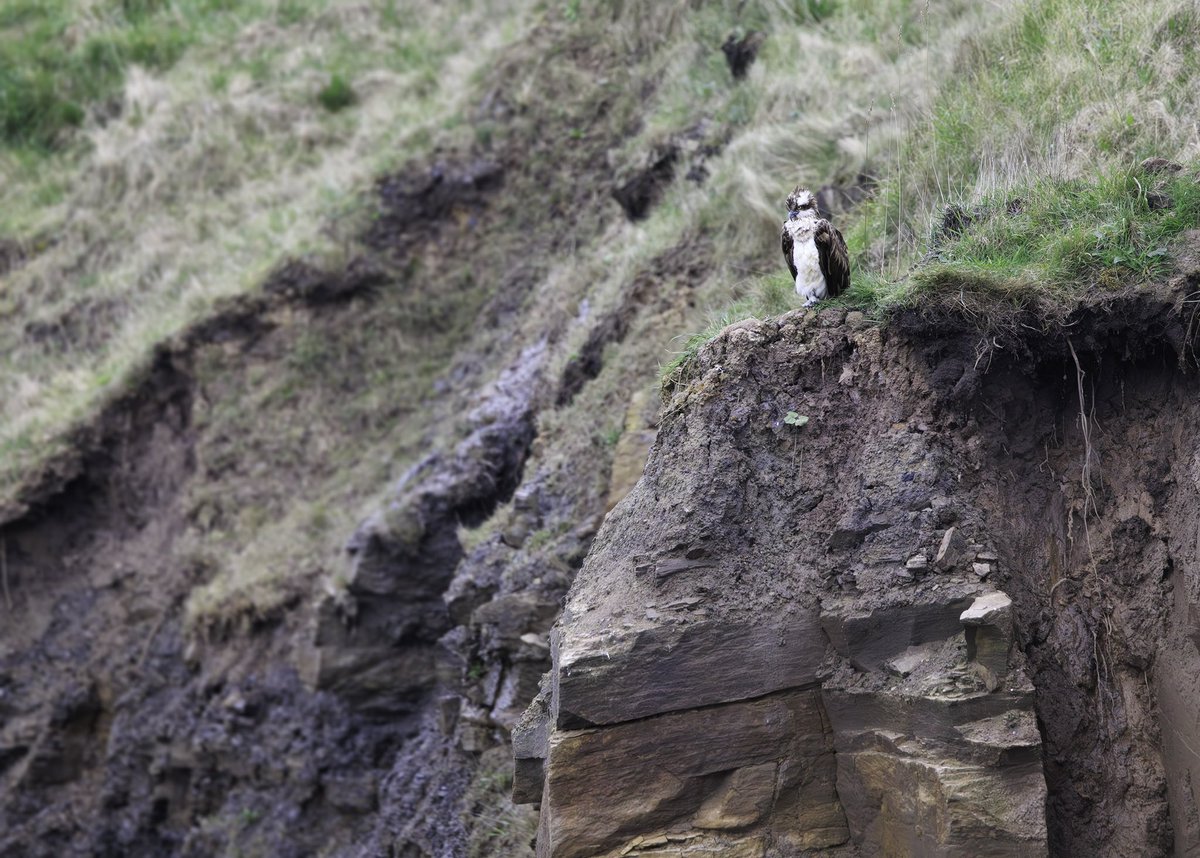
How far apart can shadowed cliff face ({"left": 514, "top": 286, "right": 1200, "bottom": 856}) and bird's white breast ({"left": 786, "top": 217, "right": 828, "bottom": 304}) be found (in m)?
0.33

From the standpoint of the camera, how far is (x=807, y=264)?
17.7 ft

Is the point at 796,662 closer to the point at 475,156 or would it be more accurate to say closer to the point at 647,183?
the point at 647,183

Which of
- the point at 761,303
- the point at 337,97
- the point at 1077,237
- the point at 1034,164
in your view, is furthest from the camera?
the point at 337,97

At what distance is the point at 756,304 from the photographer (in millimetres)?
6699

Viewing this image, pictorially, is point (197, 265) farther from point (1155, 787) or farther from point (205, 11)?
point (1155, 787)

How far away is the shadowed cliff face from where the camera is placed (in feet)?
13.9

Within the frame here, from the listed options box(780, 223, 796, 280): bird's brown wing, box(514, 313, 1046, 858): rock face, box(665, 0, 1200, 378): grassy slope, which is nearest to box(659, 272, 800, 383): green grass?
box(665, 0, 1200, 378): grassy slope

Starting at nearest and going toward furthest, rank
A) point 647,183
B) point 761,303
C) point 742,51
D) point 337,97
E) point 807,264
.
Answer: point 807,264 < point 761,303 < point 647,183 < point 742,51 < point 337,97

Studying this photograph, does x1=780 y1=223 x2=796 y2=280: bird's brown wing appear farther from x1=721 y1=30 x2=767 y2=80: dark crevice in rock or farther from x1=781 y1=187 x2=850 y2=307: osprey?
x1=721 y1=30 x2=767 y2=80: dark crevice in rock

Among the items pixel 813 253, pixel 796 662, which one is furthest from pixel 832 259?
pixel 796 662

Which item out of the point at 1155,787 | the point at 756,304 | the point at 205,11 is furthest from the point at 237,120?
the point at 1155,787

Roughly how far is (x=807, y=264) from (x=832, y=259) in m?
0.17

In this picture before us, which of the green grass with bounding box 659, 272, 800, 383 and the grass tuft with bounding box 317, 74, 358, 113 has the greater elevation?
the grass tuft with bounding box 317, 74, 358, 113

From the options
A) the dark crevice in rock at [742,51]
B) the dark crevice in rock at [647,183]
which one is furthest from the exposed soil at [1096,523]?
the dark crevice in rock at [742,51]
